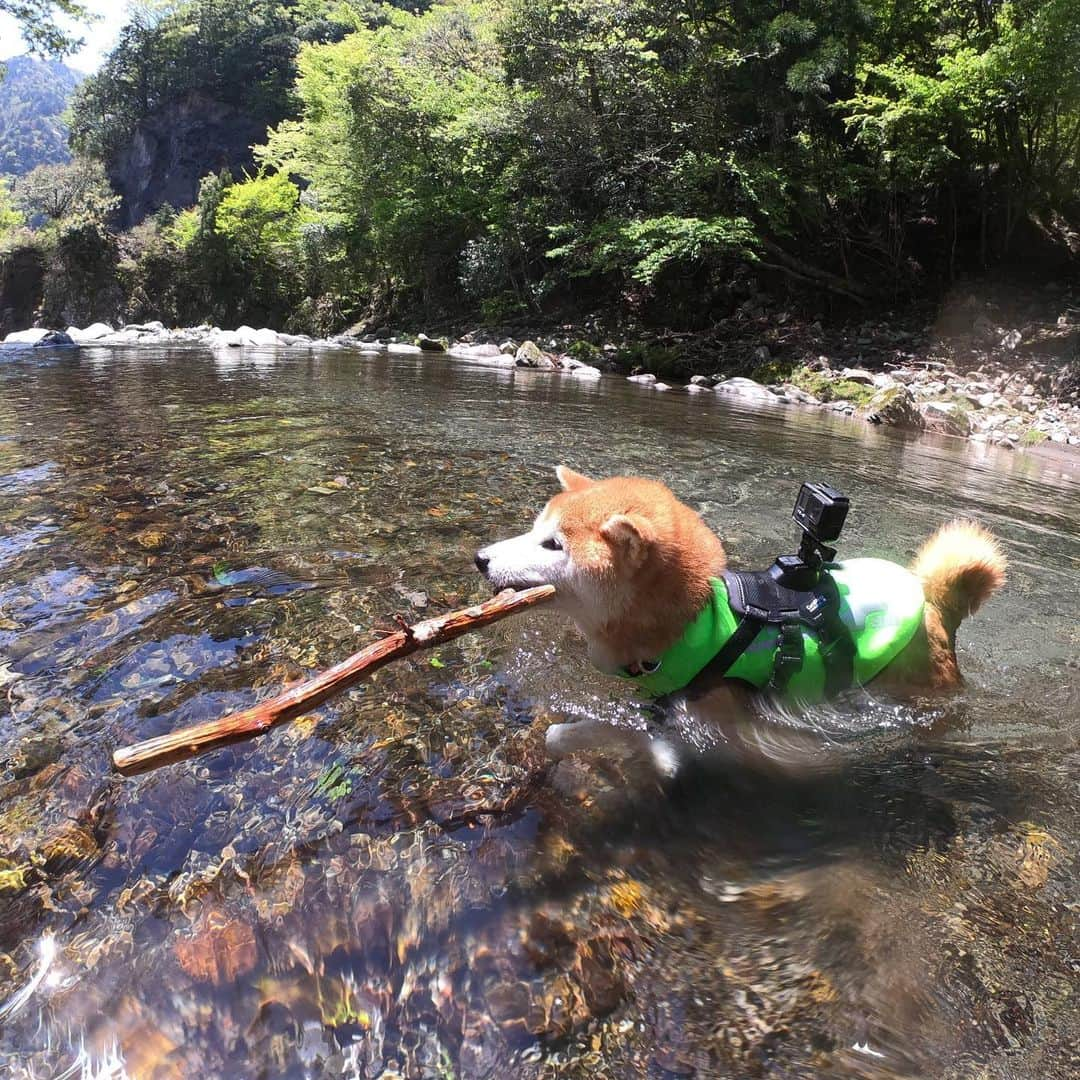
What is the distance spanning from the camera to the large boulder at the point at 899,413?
13875mm

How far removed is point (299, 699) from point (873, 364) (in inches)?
837

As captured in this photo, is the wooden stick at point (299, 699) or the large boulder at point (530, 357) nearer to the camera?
the wooden stick at point (299, 699)

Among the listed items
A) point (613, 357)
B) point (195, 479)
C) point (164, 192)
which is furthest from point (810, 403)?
point (164, 192)

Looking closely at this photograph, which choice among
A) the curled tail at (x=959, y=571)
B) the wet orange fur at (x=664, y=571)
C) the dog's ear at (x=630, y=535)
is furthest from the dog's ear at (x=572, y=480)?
the curled tail at (x=959, y=571)

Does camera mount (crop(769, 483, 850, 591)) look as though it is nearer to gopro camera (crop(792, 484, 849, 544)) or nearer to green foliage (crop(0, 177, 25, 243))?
gopro camera (crop(792, 484, 849, 544))

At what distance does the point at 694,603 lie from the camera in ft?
9.82

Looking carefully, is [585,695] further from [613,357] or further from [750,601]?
[613,357]

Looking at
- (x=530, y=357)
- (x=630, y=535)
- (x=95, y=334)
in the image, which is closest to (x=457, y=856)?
(x=630, y=535)

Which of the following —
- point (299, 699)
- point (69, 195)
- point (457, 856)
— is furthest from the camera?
point (69, 195)

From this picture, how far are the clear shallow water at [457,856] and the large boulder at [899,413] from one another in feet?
32.3

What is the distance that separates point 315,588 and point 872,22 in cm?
2521

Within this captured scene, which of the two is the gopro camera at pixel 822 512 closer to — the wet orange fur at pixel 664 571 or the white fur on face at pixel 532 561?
the wet orange fur at pixel 664 571

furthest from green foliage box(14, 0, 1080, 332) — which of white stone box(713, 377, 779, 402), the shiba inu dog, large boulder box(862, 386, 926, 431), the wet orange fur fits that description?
the shiba inu dog

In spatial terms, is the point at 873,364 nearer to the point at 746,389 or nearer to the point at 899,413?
the point at 746,389
